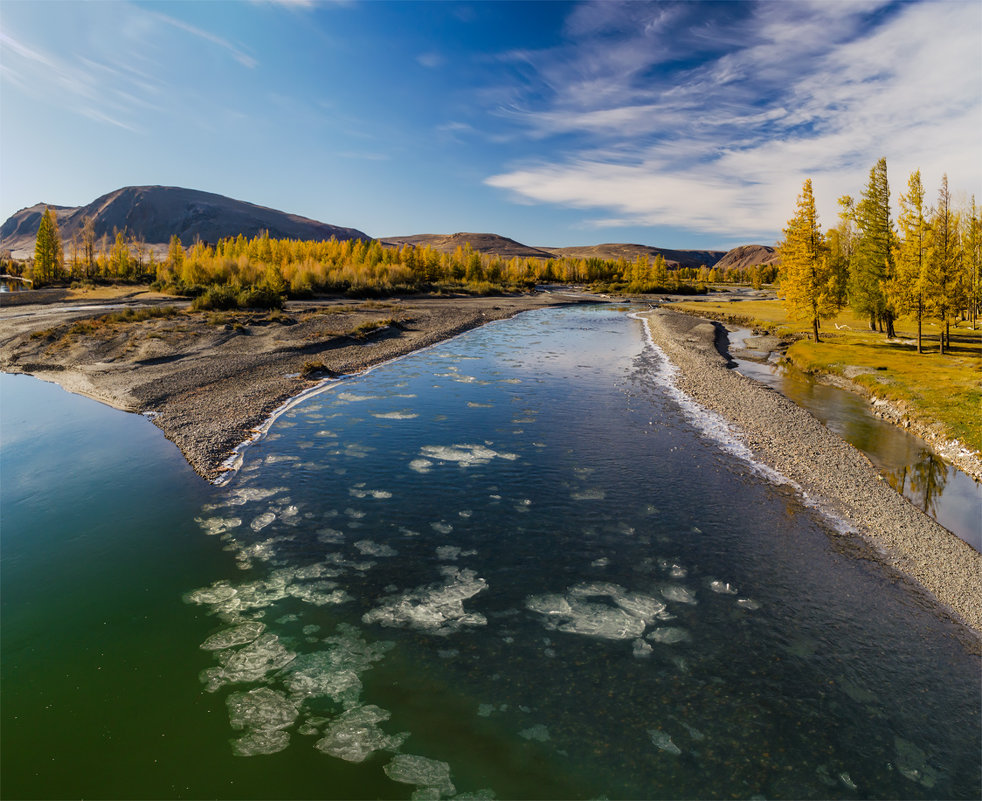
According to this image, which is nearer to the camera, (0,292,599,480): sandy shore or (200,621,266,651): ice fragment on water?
(200,621,266,651): ice fragment on water

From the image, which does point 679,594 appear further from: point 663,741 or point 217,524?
Result: point 217,524

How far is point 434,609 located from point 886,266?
55611 mm

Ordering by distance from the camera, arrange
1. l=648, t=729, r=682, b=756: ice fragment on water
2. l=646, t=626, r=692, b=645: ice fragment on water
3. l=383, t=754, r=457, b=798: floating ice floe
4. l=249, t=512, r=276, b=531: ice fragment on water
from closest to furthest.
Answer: l=383, t=754, r=457, b=798: floating ice floe < l=648, t=729, r=682, b=756: ice fragment on water < l=646, t=626, r=692, b=645: ice fragment on water < l=249, t=512, r=276, b=531: ice fragment on water

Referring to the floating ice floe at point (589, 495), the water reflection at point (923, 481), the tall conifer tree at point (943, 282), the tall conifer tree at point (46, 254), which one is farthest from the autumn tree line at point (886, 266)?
the tall conifer tree at point (46, 254)

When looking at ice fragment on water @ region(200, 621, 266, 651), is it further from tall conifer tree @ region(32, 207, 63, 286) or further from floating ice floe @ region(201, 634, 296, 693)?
tall conifer tree @ region(32, 207, 63, 286)

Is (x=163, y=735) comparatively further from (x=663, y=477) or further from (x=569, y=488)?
(x=663, y=477)

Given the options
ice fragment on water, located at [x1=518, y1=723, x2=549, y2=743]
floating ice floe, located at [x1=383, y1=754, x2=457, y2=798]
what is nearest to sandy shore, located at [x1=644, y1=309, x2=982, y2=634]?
ice fragment on water, located at [x1=518, y1=723, x2=549, y2=743]

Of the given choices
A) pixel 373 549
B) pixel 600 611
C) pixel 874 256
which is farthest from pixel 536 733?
pixel 874 256

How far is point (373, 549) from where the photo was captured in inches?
505

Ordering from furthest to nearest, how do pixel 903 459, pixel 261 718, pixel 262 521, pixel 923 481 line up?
pixel 903 459, pixel 923 481, pixel 262 521, pixel 261 718

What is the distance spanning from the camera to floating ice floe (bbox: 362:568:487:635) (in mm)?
10172

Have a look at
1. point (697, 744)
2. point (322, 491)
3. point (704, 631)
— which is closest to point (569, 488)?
point (704, 631)

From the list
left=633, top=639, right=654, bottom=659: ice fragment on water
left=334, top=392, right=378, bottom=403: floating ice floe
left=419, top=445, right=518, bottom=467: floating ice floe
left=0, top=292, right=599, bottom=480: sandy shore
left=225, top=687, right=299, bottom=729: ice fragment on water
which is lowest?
left=633, top=639, right=654, bottom=659: ice fragment on water

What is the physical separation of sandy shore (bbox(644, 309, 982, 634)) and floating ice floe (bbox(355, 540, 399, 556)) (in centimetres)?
1258
